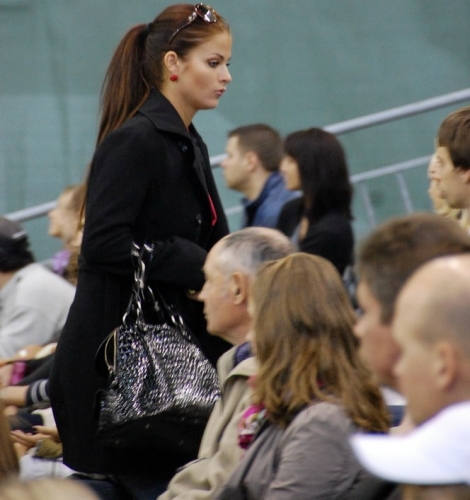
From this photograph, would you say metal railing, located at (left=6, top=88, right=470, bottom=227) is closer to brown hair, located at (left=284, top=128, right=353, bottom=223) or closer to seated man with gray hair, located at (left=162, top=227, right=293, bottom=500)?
brown hair, located at (left=284, top=128, right=353, bottom=223)

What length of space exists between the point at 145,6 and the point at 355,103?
1492mm

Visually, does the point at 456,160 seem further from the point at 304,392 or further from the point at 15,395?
the point at 15,395

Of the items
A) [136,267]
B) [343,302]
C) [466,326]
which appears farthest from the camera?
[136,267]

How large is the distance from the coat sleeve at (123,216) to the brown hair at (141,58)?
0.48 feet

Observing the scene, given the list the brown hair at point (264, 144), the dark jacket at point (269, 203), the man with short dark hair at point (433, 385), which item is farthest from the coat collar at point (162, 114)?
the brown hair at point (264, 144)

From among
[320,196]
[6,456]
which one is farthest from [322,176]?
[6,456]

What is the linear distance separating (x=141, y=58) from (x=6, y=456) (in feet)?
4.34

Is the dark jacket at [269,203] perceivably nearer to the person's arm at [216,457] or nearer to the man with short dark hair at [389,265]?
the person's arm at [216,457]

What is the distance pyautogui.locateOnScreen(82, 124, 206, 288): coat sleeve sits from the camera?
122 inches

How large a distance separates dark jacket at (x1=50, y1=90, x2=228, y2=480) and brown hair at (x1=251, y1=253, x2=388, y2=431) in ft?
1.75

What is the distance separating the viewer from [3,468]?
7.63ft

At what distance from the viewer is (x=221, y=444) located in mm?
2855

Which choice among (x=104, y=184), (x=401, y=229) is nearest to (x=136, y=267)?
(x=104, y=184)

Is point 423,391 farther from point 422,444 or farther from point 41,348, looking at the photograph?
point 41,348
